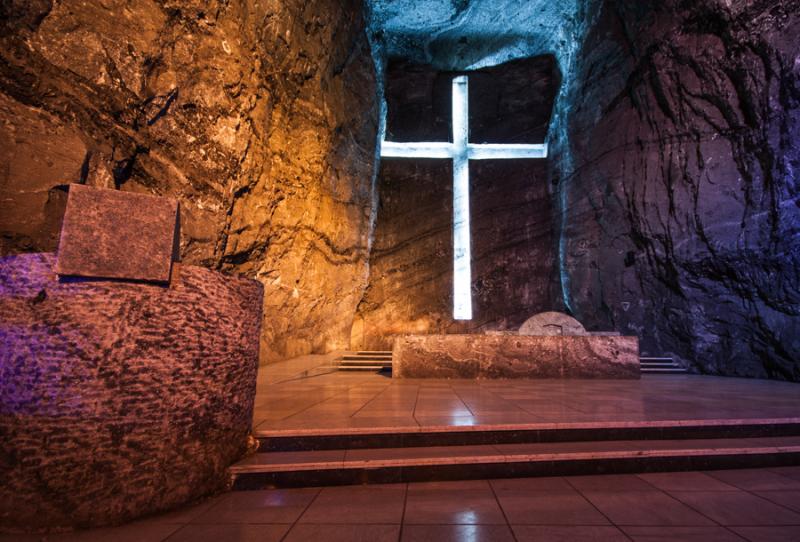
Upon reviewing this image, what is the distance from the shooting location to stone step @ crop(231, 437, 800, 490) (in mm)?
2221

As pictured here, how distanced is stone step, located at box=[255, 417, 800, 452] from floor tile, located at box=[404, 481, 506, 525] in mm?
367

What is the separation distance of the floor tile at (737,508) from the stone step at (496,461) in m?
0.37

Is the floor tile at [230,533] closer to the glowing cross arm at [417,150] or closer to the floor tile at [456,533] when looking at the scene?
the floor tile at [456,533]

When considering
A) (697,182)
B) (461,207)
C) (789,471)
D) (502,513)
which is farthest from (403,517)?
(461,207)

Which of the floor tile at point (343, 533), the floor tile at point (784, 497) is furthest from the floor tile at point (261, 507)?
the floor tile at point (784, 497)

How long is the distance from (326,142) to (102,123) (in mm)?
4505

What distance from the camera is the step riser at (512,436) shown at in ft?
8.21

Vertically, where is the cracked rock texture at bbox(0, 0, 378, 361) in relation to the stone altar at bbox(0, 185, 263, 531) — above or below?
above

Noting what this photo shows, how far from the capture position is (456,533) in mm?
1677

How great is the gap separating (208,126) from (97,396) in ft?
14.2

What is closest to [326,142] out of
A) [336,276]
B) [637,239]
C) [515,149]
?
[336,276]

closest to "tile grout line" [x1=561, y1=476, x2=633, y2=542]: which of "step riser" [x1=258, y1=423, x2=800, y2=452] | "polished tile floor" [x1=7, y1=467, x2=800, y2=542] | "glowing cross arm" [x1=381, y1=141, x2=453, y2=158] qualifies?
"polished tile floor" [x1=7, y1=467, x2=800, y2=542]

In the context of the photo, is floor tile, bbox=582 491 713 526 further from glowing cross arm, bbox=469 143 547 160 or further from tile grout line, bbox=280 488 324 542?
glowing cross arm, bbox=469 143 547 160

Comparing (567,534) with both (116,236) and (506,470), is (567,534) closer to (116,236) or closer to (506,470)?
(506,470)
